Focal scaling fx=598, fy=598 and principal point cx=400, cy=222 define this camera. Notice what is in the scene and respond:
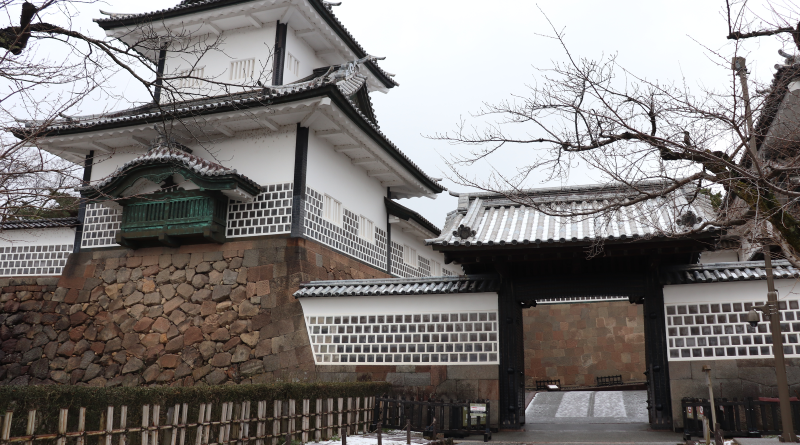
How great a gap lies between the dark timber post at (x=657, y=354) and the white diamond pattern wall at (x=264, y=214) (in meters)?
7.89

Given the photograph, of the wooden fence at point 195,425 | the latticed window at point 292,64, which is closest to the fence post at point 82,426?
the wooden fence at point 195,425

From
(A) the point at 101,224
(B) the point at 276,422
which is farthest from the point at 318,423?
(A) the point at 101,224

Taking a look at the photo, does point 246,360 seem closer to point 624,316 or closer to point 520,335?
point 520,335

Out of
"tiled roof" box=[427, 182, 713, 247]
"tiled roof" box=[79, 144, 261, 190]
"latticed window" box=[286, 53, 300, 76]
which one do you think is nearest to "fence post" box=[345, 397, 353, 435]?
"tiled roof" box=[427, 182, 713, 247]

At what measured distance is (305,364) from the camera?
42.7 ft

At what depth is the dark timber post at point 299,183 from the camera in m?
13.9

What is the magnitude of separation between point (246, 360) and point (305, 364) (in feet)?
4.54

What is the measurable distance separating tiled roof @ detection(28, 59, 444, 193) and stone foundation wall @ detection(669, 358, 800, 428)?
8.90 metres

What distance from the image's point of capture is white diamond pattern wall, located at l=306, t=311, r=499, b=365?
481 inches

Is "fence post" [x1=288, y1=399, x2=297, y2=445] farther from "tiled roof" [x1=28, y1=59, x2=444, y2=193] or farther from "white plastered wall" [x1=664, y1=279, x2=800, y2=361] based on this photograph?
"white plastered wall" [x1=664, y1=279, x2=800, y2=361]

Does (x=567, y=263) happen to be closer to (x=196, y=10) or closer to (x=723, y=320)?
(x=723, y=320)

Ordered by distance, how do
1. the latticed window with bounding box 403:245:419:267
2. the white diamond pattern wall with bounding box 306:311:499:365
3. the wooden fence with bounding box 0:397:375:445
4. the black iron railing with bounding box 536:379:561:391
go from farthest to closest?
the black iron railing with bounding box 536:379:561:391 < the latticed window with bounding box 403:245:419:267 < the white diamond pattern wall with bounding box 306:311:499:365 < the wooden fence with bounding box 0:397:375:445

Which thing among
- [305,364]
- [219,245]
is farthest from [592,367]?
[219,245]

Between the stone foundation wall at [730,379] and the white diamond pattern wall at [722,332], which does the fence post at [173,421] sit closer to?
the stone foundation wall at [730,379]
